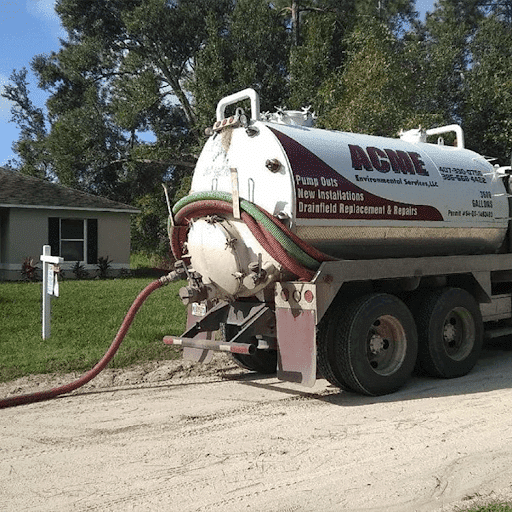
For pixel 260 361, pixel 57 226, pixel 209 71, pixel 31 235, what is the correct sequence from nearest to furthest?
pixel 260 361 < pixel 31 235 < pixel 57 226 < pixel 209 71

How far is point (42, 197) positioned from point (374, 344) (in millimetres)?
17374

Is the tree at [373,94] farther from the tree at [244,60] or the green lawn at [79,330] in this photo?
the green lawn at [79,330]

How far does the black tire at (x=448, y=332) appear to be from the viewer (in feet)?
25.4

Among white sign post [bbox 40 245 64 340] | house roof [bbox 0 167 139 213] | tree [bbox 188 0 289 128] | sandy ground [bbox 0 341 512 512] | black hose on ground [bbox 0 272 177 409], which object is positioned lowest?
sandy ground [bbox 0 341 512 512]

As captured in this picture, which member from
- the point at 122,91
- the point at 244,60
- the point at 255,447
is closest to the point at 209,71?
the point at 244,60

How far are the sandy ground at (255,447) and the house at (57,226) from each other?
14593 mm

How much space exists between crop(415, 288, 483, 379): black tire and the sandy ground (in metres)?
0.21

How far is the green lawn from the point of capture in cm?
866

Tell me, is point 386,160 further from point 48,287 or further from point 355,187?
point 48,287

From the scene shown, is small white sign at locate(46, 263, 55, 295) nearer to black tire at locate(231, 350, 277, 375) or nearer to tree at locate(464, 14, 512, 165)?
black tire at locate(231, 350, 277, 375)

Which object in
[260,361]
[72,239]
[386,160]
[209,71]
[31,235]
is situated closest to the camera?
[386,160]

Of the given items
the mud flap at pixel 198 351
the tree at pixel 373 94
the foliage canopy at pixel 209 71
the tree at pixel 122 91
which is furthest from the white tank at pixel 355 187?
the tree at pixel 122 91

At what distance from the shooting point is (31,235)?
2180 cm

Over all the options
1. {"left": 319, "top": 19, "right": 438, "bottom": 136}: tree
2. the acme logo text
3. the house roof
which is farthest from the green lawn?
{"left": 319, "top": 19, "right": 438, "bottom": 136}: tree
